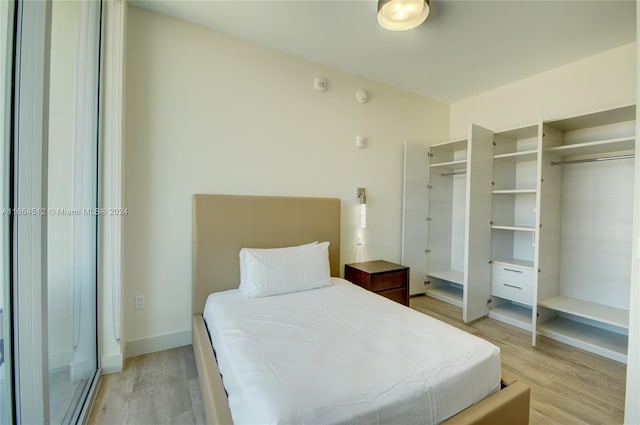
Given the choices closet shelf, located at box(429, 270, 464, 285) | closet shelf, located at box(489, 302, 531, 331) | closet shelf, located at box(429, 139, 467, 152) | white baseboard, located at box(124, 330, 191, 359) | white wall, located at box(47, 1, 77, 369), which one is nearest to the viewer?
Result: white wall, located at box(47, 1, 77, 369)

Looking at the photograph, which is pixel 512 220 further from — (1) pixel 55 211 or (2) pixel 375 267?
(1) pixel 55 211

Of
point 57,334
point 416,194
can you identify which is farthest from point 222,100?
point 416,194

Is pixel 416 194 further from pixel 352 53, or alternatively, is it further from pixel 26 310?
pixel 26 310

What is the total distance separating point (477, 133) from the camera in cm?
295

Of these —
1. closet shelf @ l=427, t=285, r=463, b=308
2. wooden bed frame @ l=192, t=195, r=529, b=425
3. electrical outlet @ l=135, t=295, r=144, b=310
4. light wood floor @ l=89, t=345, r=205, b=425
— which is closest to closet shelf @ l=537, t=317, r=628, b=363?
closet shelf @ l=427, t=285, r=463, b=308

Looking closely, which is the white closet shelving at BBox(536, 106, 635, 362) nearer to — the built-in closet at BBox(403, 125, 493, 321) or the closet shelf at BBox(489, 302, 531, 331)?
the closet shelf at BBox(489, 302, 531, 331)

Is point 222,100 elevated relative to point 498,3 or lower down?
lower down

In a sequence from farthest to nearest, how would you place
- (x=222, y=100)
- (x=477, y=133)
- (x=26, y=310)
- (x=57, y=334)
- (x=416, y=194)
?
(x=416, y=194) → (x=477, y=133) → (x=222, y=100) → (x=57, y=334) → (x=26, y=310)

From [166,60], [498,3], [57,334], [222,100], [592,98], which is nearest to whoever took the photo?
[57,334]

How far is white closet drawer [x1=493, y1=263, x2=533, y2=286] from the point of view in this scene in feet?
9.31

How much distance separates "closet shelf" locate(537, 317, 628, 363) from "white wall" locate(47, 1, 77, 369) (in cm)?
365

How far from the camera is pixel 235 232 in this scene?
2422mm

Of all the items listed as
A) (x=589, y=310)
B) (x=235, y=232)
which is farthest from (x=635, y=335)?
(x=235, y=232)

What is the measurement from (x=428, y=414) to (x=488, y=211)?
259 cm
